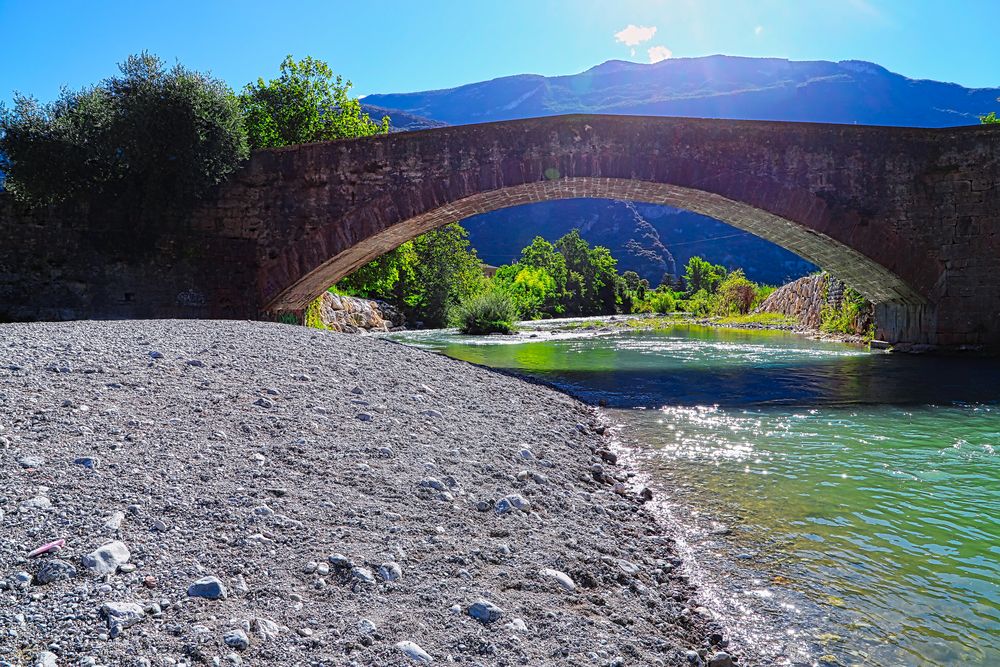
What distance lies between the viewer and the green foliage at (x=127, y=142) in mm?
12227

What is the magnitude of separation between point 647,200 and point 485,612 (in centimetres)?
1461

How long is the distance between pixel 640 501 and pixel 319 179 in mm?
11360

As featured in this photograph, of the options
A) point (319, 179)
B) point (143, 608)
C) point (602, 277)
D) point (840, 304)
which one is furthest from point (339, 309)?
point (602, 277)

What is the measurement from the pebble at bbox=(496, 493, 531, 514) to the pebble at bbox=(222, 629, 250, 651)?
1.64 metres

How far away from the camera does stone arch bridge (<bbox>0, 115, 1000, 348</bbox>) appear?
42.9 ft

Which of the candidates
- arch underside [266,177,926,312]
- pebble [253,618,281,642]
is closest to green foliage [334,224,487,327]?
arch underside [266,177,926,312]

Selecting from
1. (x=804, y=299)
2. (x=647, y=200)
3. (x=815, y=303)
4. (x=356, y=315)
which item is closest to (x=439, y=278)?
(x=356, y=315)

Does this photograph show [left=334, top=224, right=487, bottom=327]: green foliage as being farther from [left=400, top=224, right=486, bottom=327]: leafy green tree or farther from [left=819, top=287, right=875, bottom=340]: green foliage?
[left=819, top=287, right=875, bottom=340]: green foliage

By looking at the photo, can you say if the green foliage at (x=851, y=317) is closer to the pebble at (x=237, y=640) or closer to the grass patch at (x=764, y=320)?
the grass patch at (x=764, y=320)

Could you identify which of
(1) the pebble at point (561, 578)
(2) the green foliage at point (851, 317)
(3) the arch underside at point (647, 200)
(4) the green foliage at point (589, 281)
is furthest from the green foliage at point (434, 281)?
(1) the pebble at point (561, 578)

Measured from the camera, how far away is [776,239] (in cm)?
1582

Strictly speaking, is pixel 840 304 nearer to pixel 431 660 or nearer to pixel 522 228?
pixel 431 660

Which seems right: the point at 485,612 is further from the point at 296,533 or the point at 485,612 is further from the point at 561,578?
the point at 296,533

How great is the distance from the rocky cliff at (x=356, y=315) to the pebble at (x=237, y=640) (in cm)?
1978
